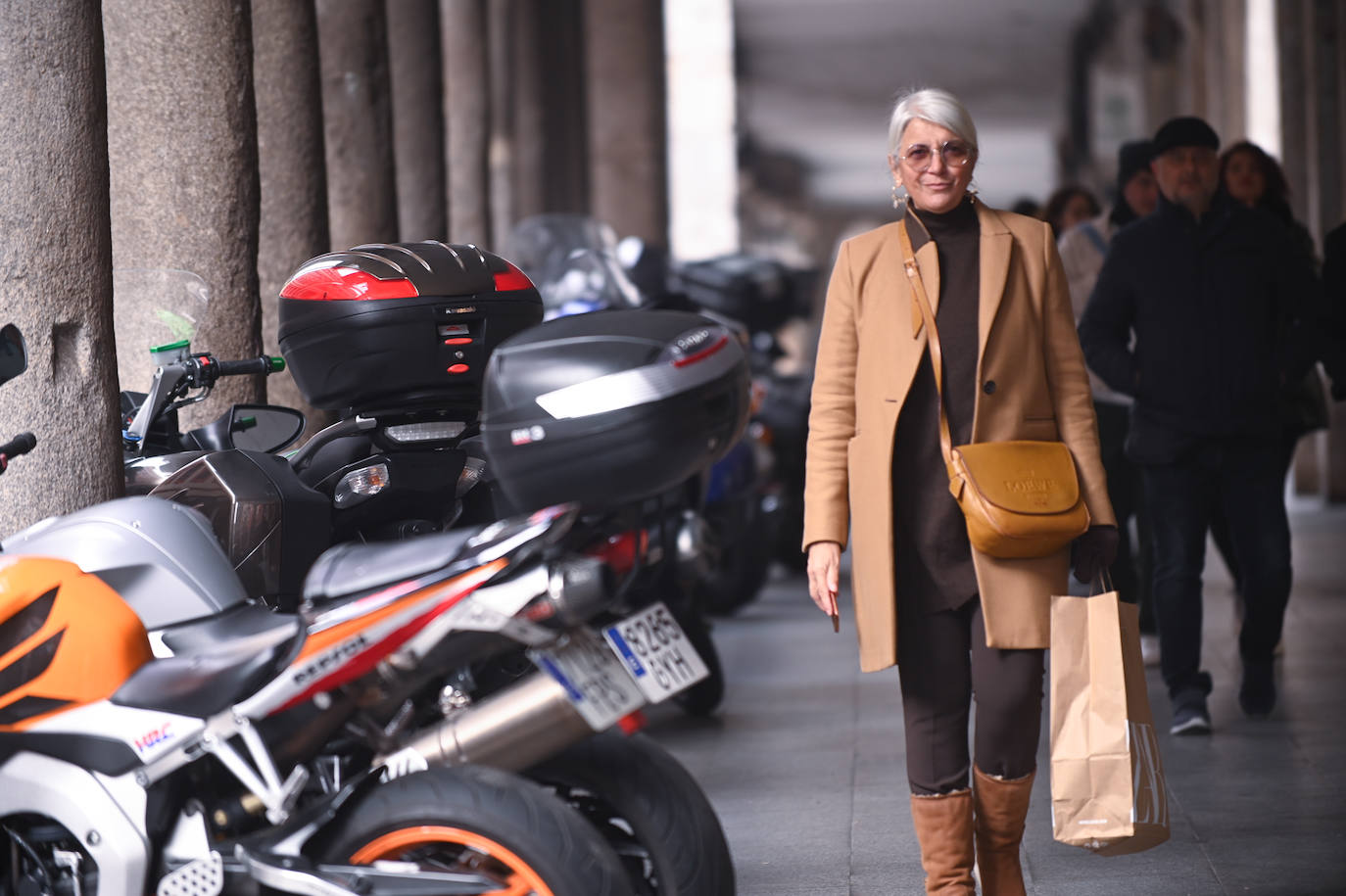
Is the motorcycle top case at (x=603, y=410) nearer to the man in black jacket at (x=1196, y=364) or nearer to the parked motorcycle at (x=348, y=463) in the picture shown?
the parked motorcycle at (x=348, y=463)

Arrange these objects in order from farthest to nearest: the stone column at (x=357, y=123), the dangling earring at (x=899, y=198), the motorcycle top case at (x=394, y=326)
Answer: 1. the stone column at (x=357, y=123)
2. the motorcycle top case at (x=394, y=326)
3. the dangling earring at (x=899, y=198)

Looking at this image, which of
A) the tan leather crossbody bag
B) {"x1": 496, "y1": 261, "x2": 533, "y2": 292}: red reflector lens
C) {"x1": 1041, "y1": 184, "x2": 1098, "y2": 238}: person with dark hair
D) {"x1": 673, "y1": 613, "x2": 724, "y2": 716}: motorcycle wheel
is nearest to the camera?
the tan leather crossbody bag

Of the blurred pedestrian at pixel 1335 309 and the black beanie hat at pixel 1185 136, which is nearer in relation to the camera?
the black beanie hat at pixel 1185 136

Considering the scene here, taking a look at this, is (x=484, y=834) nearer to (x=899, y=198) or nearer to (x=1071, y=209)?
(x=899, y=198)

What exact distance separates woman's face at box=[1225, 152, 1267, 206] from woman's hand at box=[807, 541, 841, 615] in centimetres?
379

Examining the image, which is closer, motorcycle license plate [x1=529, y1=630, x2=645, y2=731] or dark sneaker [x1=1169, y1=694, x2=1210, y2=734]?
motorcycle license plate [x1=529, y1=630, x2=645, y2=731]

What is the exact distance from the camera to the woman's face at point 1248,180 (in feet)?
22.0

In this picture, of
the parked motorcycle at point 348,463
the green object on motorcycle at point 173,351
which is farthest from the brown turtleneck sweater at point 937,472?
the green object on motorcycle at point 173,351

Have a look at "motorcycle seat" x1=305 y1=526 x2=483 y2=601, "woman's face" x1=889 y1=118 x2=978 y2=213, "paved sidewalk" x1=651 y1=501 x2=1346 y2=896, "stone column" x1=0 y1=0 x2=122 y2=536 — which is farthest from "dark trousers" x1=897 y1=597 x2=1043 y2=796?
"stone column" x1=0 y1=0 x2=122 y2=536

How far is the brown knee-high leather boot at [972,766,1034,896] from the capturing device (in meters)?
3.53

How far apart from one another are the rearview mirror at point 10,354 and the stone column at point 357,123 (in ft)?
16.3

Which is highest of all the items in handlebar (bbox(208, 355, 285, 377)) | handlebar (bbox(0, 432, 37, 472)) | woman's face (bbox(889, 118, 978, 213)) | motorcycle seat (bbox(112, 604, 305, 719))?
woman's face (bbox(889, 118, 978, 213))

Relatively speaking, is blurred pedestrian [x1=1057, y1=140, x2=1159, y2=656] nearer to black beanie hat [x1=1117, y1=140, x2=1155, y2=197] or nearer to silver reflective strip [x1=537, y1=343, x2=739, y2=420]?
black beanie hat [x1=1117, y1=140, x2=1155, y2=197]

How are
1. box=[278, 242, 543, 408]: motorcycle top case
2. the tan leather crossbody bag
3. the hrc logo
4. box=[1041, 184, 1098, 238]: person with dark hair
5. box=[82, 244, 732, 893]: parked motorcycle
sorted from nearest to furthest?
the hrc logo
the tan leather crossbody bag
box=[82, 244, 732, 893]: parked motorcycle
box=[278, 242, 543, 408]: motorcycle top case
box=[1041, 184, 1098, 238]: person with dark hair
